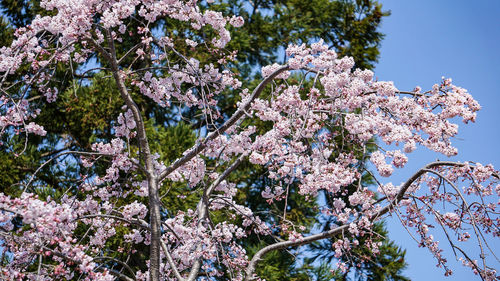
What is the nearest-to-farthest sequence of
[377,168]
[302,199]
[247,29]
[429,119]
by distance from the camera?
[377,168] → [429,119] → [302,199] → [247,29]

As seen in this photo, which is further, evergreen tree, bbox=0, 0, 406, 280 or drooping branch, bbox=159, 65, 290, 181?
evergreen tree, bbox=0, 0, 406, 280

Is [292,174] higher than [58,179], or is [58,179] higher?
[58,179]

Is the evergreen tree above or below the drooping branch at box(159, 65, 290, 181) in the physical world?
above

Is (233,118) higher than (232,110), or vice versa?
(232,110)

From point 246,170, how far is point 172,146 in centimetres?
171

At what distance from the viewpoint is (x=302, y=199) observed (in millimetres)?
10172

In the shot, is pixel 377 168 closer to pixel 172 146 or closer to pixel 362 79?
pixel 362 79

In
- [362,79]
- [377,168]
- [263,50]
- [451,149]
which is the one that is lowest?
[377,168]

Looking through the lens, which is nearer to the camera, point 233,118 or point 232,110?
point 233,118

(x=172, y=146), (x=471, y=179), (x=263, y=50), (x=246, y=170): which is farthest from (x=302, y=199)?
(x=471, y=179)

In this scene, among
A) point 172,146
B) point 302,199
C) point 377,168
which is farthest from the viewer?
point 302,199

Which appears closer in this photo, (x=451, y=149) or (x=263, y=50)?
(x=451, y=149)

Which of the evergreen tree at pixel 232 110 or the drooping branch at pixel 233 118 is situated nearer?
the drooping branch at pixel 233 118

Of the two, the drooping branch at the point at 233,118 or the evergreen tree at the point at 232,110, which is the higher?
the evergreen tree at the point at 232,110
